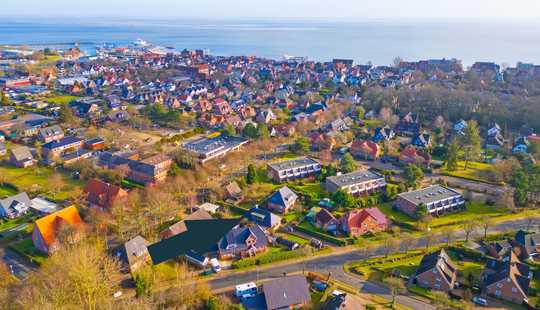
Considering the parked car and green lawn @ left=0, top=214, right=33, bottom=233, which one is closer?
the parked car

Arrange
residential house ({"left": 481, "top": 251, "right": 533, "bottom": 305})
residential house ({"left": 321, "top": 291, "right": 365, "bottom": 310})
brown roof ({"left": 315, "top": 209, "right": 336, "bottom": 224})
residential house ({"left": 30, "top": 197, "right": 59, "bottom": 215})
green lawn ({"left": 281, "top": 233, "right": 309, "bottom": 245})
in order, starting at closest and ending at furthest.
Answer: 1. residential house ({"left": 321, "top": 291, "right": 365, "bottom": 310})
2. residential house ({"left": 481, "top": 251, "right": 533, "bottom": 305})
3. green lawn ({"left": 281, "top": 233, "right": 309, "bottom": 245})
4. brown roof ({"left": 315, "top": 209, "right": 336, "bottom": 224})
5. residential house ({"left": 30, "top": 197, "right": 59, "bottom": 215})

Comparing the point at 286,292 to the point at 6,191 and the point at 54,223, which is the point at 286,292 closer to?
the point at 54,223

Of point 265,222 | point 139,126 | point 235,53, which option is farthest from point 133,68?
point 265,222

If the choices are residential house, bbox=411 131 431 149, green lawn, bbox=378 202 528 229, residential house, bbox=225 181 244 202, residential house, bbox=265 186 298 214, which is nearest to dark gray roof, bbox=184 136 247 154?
residential house, bbox=225 181 244 202

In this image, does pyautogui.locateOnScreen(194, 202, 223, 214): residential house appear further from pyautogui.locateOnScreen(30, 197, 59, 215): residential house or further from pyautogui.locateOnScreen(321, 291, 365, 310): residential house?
pyautogui.locateOnScreen(321, 291, 365, 310): residential house

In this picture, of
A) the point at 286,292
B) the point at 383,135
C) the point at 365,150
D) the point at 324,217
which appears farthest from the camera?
the point at 383,135

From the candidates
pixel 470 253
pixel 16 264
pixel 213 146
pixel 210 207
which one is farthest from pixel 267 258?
pixel 213 146
